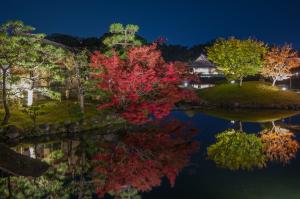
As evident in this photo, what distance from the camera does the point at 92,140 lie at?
19641mm

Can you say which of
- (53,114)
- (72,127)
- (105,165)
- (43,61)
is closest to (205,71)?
(53,114)

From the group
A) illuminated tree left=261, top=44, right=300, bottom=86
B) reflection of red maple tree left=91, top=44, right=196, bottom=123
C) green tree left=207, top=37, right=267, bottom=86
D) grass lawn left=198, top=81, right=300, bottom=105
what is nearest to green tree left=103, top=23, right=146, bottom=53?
reflection of red maple tree left=91, top=44, right=196, bottom=123

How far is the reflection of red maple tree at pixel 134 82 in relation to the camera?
2364 centimetres

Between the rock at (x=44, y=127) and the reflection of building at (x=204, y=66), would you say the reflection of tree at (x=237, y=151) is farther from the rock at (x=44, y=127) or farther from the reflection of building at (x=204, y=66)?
the reflection of building at (x=204, y=66)

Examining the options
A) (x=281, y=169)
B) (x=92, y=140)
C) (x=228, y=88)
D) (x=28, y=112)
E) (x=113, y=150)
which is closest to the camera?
(x=281, y=169)

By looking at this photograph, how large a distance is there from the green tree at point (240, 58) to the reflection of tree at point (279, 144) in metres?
21.0

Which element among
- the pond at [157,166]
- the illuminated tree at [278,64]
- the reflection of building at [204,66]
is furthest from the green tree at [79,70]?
the reflection of building at [204,66]

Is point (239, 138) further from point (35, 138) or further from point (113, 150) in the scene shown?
point (35, 138)

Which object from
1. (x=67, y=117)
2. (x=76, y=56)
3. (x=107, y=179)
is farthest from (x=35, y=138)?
(x=107, y=179)

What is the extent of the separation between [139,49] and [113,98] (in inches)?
159

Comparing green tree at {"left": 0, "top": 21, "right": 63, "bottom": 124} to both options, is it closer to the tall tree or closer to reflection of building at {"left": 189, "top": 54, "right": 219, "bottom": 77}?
the tall tree

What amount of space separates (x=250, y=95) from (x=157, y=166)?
2946cm

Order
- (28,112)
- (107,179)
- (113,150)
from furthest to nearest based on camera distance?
(28,112)
(113,150)
(107,179)

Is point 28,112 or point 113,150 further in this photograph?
point 28,112
